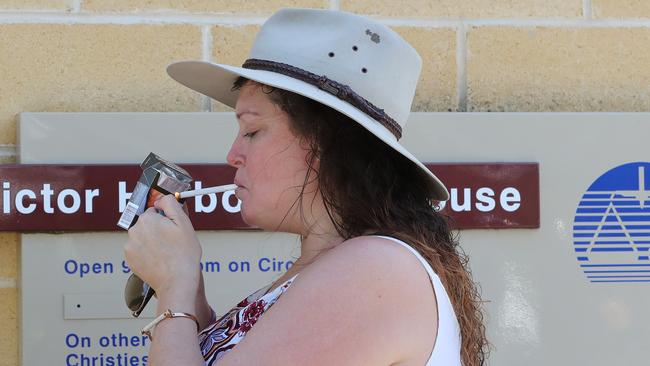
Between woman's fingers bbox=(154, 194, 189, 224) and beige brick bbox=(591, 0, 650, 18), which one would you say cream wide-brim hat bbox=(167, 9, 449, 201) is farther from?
beige brick bbox=(591, 0, 650, 18)

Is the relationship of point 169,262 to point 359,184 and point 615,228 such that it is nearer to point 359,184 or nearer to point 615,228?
point 359,184

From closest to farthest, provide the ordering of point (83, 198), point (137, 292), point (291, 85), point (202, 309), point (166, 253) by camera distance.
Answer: point (291, 85) → point (166, 253) → point (202, 309) → point (137, 292) → point (83, 198)

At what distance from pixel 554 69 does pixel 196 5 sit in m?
1.00

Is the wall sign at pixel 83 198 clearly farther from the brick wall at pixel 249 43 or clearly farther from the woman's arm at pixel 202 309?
the woman's arm at pixel 202 309

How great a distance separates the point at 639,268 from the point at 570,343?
0.90ft

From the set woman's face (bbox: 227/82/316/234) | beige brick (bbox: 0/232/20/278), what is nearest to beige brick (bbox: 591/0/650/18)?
woman's face (bbox: 227/82/316/234)

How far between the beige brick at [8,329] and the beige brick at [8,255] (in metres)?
0.05

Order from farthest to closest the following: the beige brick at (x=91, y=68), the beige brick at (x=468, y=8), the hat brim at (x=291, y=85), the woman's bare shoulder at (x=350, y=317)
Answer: the beige brick at (x=468, y=8) < the beige brick at (x=91, y=68) < the hat brim at (x=291, y=85) < the woman's bare shoulder at (x=350, y=317)

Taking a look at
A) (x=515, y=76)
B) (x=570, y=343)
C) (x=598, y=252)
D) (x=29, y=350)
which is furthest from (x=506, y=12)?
(x=29, y=350)

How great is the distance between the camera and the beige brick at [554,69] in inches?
97.7

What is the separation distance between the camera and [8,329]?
233 cm

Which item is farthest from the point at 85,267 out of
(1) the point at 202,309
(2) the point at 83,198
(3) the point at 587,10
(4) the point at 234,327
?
(3) the point at 587,10

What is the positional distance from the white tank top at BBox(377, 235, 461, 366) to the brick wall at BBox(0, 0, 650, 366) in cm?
125

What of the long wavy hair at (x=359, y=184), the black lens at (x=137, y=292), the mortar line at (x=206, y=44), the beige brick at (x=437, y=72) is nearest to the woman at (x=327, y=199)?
the long wavy hair at (x=359, y=184)
